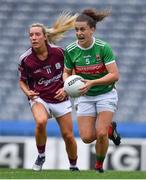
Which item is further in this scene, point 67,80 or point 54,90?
point 54,90

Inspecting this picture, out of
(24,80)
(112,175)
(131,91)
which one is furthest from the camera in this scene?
(131,91)

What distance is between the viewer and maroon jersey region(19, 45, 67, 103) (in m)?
10.3

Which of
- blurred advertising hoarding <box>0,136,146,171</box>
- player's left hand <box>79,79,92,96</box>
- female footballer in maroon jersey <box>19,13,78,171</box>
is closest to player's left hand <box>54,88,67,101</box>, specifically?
female footballer in maroon jersey <box>19,13,78,171</box>

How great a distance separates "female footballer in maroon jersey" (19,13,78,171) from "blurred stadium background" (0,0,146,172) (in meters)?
5.96

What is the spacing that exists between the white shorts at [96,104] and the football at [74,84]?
37cm

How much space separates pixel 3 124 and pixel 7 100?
309 cm

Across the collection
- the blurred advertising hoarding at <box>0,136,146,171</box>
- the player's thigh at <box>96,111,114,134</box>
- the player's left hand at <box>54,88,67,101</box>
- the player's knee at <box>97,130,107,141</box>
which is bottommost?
the blurred advertising hoarding at <box>0,136,146,171</box>

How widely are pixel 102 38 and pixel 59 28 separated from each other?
7275 mm

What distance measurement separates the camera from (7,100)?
676 inches

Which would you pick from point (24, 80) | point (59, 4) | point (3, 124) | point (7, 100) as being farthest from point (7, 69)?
point (24, 80)

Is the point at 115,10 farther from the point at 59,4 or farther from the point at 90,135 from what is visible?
the point at 90,135

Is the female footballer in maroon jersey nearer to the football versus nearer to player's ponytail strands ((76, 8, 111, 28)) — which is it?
the football

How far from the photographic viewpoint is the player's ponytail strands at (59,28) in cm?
1055

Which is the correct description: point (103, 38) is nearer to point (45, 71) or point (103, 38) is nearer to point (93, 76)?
point (45, 71)
